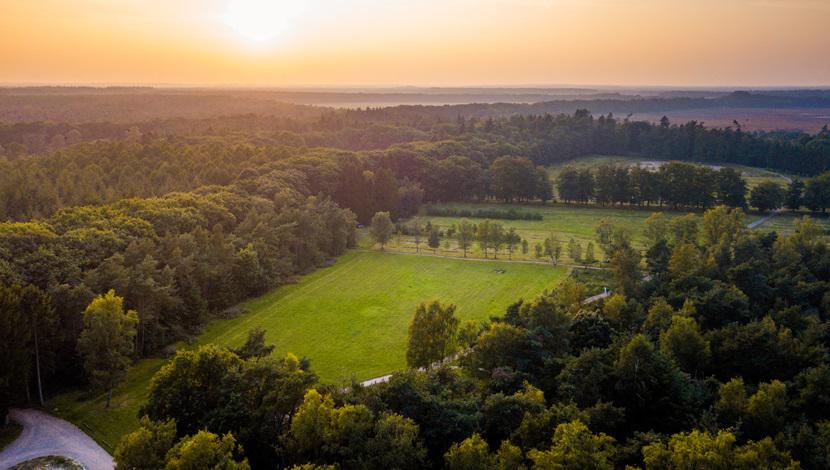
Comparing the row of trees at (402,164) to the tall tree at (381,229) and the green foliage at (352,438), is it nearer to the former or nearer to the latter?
the tall tree at (381,229)

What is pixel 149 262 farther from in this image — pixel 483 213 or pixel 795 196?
pixel 795 196

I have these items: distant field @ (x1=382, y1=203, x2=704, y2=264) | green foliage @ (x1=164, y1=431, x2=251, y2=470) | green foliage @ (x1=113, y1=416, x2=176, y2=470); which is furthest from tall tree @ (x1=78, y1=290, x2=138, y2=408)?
distant field @ (x1=382, y1=203, x2=704, y2=264)

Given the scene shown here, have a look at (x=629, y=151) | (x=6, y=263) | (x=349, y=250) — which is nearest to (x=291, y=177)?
(x=349, y=250)

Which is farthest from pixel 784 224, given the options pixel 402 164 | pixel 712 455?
pixel 712 455

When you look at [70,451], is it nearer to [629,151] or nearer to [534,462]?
[534,462]

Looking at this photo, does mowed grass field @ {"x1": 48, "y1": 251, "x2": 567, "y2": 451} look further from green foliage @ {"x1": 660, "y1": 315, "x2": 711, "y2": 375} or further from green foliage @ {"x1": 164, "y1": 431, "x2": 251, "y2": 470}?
green foliage @ {"x1": 660, "y1": 315, "x2": 711, "y2": 375}

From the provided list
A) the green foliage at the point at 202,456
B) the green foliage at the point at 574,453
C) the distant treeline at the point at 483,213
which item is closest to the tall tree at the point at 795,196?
the distant treeline at the point at 483,213
